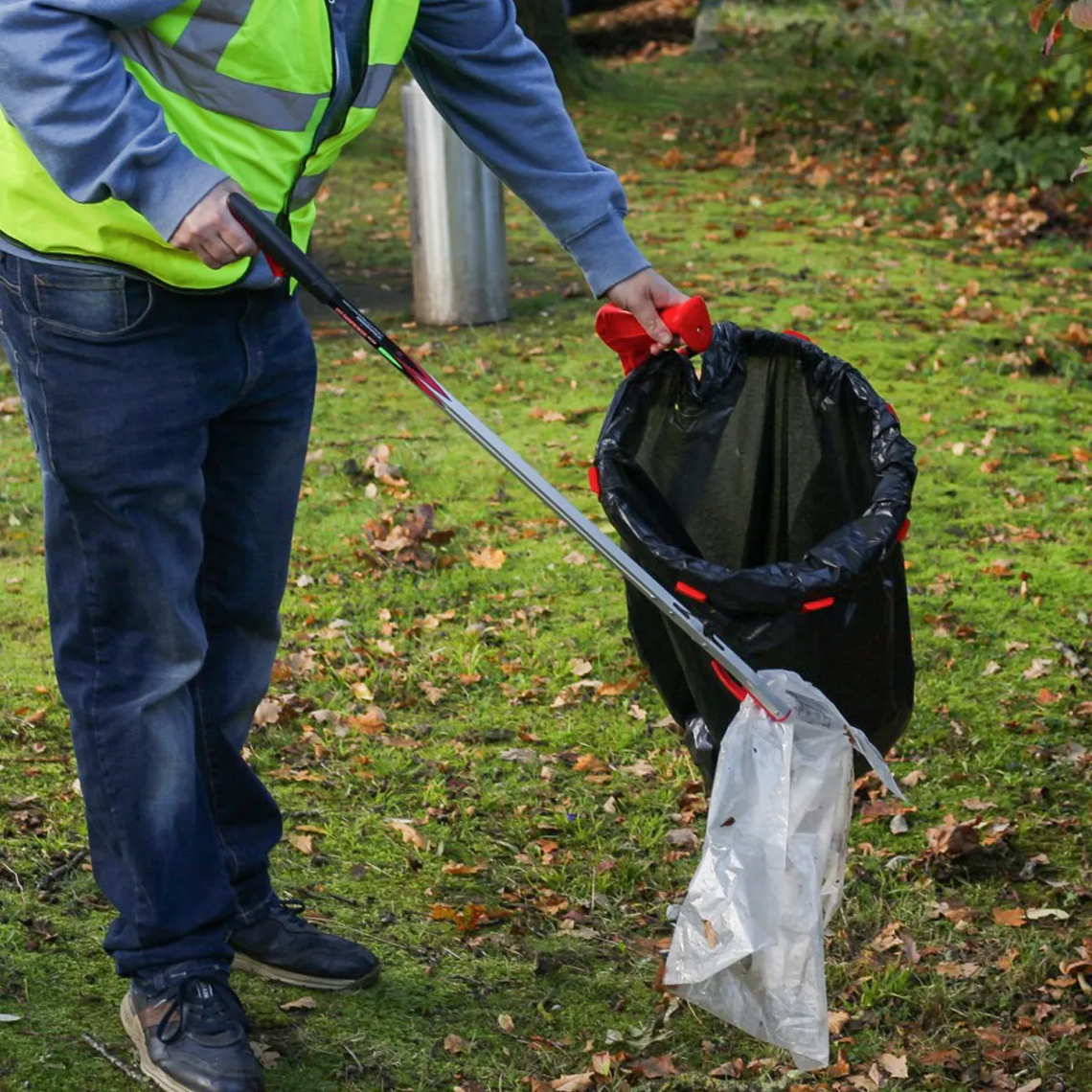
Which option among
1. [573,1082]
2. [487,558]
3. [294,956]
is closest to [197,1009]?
[294,956]

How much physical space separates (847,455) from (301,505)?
9.31 feet

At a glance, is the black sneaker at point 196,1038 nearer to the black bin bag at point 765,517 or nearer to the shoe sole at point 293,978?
the shoe sole at point 293,978

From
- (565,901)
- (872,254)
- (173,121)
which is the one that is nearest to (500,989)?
(565,901)

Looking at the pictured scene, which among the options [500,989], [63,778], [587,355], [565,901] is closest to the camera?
[500,989]

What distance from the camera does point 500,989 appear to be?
2939 millimetres

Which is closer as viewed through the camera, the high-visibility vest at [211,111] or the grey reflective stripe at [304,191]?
the high-visibility vest at [211,111]

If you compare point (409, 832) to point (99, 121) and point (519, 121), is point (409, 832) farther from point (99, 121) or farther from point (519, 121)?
point (99, 121)

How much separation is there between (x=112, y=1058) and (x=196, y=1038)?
21cm

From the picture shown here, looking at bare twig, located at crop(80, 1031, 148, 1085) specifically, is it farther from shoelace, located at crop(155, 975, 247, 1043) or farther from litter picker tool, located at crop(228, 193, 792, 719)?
litter picker tool, located at crop(228, 193, 792, 719)

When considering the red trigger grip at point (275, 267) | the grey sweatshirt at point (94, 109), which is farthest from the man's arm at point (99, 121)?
the red trigger grip at point (275, 267)

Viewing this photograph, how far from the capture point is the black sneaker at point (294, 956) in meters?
2.85

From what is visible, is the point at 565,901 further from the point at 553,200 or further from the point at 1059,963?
the point at 553,200

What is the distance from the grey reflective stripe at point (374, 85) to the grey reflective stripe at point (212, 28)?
27 cm

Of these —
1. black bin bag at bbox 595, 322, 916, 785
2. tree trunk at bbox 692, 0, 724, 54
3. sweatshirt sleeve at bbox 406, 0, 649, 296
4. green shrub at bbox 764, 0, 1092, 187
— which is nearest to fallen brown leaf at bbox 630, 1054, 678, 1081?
black bin bag at bbox 595, 322, 916, 785
